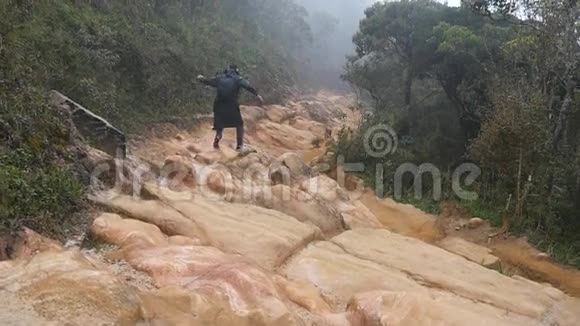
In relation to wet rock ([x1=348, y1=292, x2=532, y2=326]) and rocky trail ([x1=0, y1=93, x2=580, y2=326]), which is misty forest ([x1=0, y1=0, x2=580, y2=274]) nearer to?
rocky trail ([x1=0, y1=93, x2=580, y2=326])

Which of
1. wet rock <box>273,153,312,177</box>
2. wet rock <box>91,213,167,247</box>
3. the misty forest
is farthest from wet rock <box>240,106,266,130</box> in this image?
wet rock <box>91,213,167,247</box>

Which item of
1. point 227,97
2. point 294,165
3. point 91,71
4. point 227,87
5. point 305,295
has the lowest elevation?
point 305,295

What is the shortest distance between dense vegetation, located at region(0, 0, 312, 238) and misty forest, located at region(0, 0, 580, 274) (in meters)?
0.02

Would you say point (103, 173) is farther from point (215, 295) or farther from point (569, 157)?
point (569, 157)

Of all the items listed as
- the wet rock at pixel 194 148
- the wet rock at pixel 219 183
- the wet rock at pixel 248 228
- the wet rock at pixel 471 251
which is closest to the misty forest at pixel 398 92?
the wet rock at pixel 471 251

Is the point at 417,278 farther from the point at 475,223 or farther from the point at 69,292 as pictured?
the point at 475,223

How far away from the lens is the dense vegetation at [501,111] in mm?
7125

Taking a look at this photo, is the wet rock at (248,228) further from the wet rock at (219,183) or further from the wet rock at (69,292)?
the wet rock at (69,292)

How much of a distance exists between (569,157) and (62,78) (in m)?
7.58

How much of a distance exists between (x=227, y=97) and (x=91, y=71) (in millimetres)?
2732

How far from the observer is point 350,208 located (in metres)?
7.11

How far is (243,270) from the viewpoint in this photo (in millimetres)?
3430

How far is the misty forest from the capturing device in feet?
15.4

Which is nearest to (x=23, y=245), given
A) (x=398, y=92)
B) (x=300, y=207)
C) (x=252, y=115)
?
(x=300, y=207)
